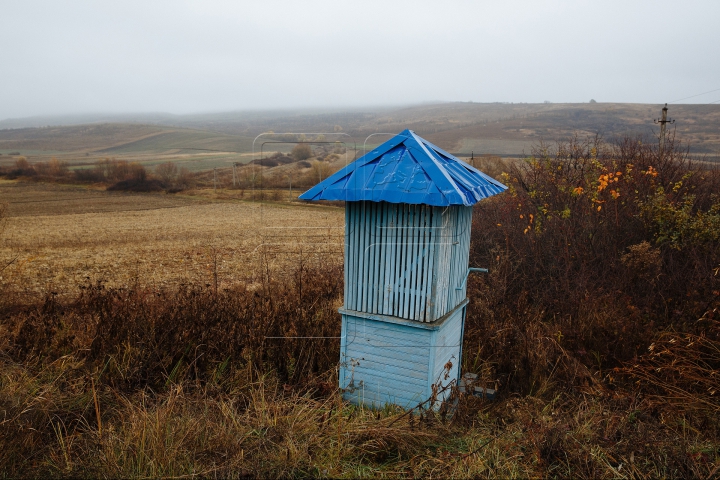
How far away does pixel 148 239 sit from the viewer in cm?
1884

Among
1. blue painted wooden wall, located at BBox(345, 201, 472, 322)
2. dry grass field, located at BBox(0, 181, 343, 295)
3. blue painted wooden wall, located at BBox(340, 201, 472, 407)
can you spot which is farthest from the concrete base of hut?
dry grass field, located at BBox(0, 181, 343, 295)

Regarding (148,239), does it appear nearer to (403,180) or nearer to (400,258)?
(400,258)

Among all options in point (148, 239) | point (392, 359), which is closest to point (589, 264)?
point (392, 359)

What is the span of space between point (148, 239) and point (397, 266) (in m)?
16.2

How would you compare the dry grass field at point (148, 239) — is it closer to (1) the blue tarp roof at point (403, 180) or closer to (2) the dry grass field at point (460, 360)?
(2) the dry grass field at point (460, 360)

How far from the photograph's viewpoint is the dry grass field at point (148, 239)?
40.0ft

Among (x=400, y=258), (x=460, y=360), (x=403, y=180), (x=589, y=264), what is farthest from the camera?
(x=589, y=264)

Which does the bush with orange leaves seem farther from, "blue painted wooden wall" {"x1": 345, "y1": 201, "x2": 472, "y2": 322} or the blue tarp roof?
the blue tarp roof

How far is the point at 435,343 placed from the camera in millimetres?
5074

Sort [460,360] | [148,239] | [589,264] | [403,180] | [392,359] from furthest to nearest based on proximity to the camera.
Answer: [148,239] → [589,264] → [460,360] → [392,359] → [403,180]

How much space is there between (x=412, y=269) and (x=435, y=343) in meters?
0.81

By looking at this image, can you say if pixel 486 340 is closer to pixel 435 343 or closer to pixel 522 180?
pixel 435 343

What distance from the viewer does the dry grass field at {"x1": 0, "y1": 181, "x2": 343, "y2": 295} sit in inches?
480

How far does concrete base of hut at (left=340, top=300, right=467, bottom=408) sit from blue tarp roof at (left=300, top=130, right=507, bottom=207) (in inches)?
52.1
